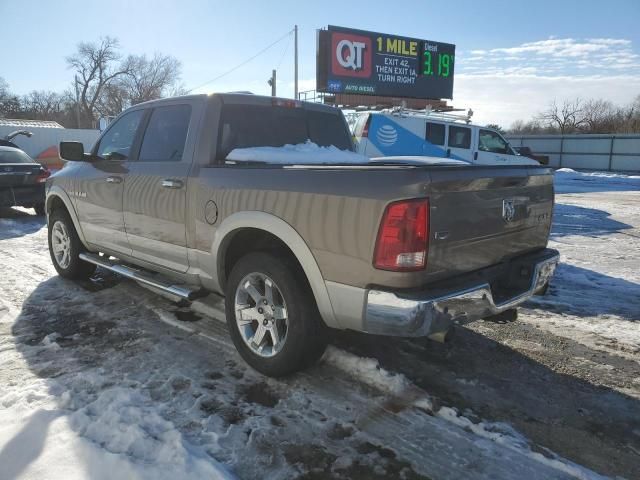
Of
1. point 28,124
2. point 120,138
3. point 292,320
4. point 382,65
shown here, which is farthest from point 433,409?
point 28,124

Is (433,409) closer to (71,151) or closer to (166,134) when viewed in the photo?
(166,134)

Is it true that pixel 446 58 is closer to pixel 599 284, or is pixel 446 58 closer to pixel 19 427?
pixel 599 284

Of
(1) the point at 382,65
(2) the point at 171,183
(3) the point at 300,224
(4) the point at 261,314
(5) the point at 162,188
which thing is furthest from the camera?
(1) the point at 382,65

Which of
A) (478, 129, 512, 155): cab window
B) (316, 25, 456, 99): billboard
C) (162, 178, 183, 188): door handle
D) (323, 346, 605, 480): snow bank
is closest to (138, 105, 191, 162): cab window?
(162, 178, 183, 188): door handle

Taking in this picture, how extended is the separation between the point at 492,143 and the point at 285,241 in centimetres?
1177

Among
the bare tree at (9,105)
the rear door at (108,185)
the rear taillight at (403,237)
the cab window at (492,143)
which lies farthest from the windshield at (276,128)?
the bare tree at (9,105)

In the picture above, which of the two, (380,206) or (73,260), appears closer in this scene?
(380,206)

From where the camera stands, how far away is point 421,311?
8.45 ft

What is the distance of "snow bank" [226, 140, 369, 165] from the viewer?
3.72 m

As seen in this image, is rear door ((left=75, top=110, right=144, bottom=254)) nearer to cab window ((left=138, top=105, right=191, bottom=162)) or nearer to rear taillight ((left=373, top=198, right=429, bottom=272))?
cab window ((left=138, top=105, right=191, bottom=162))

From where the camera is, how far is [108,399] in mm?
2980

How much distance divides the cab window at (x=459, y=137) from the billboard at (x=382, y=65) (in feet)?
38.7

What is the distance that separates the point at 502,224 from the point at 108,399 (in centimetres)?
265

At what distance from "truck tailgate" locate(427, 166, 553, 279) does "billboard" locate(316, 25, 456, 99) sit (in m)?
20.9
